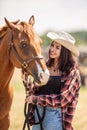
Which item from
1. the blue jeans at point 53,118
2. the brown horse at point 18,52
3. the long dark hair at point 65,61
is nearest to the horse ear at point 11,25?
the brown horse at point 18,52

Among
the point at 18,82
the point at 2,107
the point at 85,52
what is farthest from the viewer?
the point at 85,52

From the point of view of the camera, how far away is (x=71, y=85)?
5605 mm

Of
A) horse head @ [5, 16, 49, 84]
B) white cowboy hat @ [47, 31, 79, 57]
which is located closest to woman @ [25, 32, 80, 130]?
white cowboy hat @ [47, 31, 79, 57]

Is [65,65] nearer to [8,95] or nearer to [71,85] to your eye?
[71,85]

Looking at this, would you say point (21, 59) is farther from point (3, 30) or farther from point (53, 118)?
point (53, 118)

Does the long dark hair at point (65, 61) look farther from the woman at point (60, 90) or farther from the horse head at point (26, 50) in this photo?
the horse head at point (26, 50)

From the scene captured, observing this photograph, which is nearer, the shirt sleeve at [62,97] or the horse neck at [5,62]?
the shirt sleeve at [62,97]

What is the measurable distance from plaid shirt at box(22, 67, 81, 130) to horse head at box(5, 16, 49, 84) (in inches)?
12.8

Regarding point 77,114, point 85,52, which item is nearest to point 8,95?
point 77,114

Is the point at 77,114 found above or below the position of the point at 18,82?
above

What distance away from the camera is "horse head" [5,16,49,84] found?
538 centimetres

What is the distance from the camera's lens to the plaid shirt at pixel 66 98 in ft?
18.2

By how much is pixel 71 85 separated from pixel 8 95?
3.11ft

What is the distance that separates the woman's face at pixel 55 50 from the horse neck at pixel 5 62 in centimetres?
50
